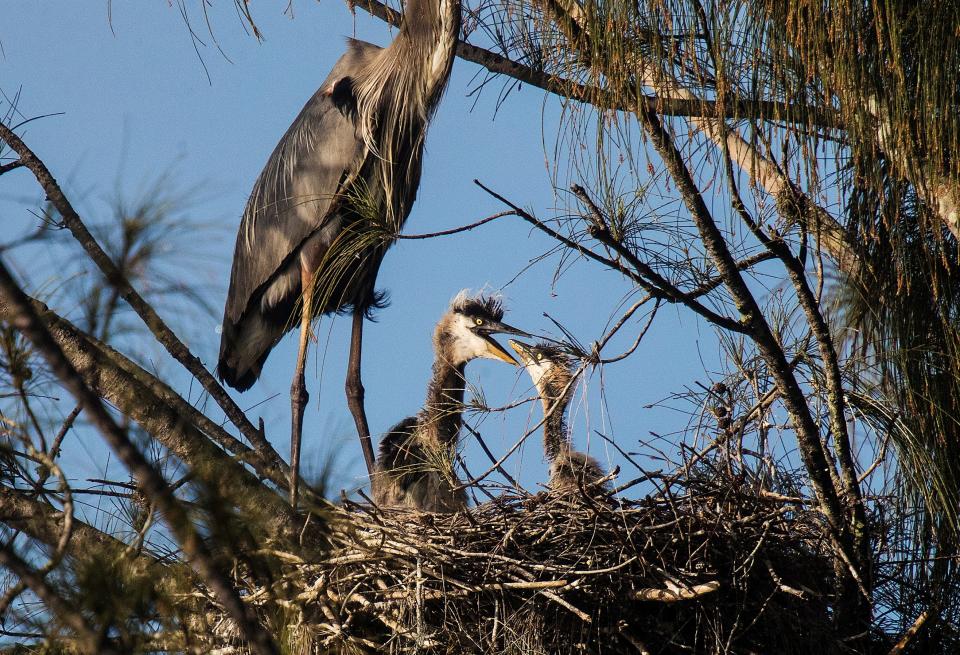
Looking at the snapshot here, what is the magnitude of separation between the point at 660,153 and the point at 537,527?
1.07 metres

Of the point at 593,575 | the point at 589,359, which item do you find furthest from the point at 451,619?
the point at 589,359

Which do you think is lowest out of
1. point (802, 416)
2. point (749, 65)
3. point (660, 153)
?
point (802, 416)

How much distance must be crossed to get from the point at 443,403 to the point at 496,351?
2.01ft

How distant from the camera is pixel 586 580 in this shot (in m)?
2.54

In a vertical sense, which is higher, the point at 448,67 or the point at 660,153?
the point at 448,67

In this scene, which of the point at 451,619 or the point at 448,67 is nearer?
the point at 451,619

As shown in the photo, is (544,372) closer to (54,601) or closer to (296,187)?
(296,187)

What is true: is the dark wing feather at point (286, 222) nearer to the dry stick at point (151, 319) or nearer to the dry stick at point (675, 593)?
the dry stick at point (151, 319)

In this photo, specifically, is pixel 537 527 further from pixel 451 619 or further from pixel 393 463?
pixel 393 463

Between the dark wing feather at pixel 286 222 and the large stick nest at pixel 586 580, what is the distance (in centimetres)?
211

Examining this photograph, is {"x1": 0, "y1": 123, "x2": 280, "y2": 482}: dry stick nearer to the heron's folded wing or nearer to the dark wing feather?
the heron's folded wing

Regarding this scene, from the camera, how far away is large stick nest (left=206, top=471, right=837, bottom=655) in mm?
2523

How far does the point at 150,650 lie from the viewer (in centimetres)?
156

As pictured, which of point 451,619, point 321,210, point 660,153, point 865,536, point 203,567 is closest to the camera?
point 203,567
